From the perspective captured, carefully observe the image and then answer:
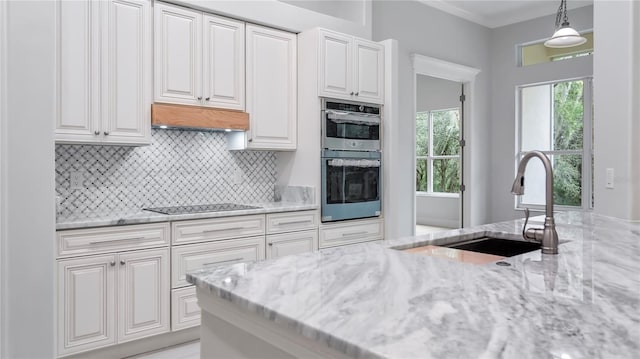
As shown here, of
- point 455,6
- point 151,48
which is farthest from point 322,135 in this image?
point 455,6

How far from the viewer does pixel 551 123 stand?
20.1 feet

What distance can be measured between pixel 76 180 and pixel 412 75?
147 inches

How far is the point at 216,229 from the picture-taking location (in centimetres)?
323

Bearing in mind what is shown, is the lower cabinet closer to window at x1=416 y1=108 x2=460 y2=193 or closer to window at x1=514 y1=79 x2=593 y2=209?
window at x1=514 y1=79 x2=593 y2=209

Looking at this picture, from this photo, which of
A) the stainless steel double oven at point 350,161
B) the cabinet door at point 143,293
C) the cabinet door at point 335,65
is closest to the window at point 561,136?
the stainless steel double oven at point 350,161

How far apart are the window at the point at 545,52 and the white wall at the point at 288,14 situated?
2.82 metres

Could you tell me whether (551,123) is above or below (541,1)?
below

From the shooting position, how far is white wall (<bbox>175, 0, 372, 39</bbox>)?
3.50 metres

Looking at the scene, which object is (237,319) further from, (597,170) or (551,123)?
(551,123)

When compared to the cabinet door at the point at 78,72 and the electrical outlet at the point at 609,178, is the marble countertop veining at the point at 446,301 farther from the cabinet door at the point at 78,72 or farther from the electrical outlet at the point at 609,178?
the cabinet door at the point at 78,72

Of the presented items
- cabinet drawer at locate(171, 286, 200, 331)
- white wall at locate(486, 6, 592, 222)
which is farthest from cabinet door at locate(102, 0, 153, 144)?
white wall at locate(486, 6, 592, 222)

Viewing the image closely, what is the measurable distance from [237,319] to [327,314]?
300 mm

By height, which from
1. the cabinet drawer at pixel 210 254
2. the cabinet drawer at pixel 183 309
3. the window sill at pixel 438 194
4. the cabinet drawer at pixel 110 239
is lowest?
the cabinet drawer at pixel 183 309

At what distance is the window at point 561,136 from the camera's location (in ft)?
18.8
